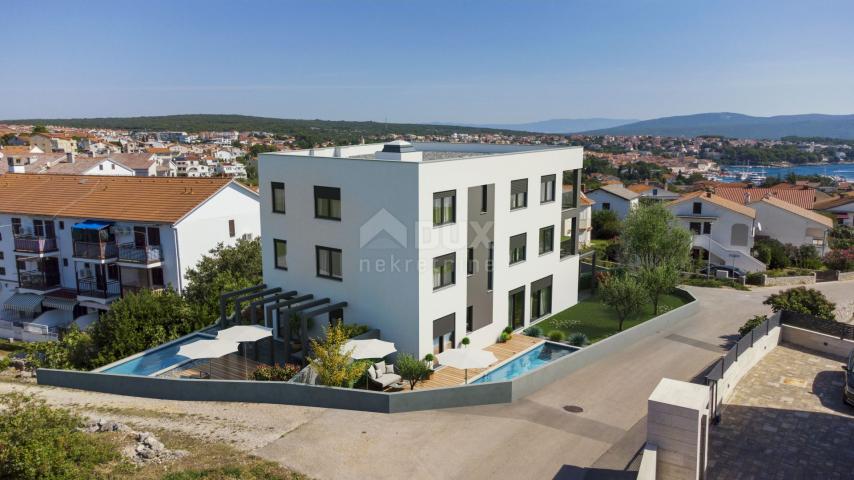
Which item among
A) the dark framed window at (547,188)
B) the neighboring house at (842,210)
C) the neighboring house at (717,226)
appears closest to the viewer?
the dark framed window at (547,188)

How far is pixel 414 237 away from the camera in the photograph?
2283 cm

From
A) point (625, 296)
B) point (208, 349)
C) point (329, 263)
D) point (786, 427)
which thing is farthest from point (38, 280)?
point (786, 427)

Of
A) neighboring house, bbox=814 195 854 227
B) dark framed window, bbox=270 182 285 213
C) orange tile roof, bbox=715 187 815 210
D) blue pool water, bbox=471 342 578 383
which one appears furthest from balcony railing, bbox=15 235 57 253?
neighboring house, bbox=814 195 854 227

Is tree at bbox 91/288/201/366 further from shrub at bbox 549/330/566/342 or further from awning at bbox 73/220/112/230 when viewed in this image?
shrub at bbox 549/330/566/342

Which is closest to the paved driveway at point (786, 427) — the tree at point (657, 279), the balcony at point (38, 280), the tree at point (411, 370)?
the tree at point (657, 279)

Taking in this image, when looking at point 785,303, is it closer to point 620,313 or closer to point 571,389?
point 620,313

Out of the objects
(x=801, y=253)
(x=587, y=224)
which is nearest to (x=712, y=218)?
(x=801, y=253)

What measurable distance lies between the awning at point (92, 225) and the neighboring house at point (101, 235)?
63mm

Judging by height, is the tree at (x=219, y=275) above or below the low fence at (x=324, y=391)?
above

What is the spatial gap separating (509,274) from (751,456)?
14.0 meters

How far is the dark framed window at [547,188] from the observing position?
1198 inches

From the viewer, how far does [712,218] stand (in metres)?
51.6

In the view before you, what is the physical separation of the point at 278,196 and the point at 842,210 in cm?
7090

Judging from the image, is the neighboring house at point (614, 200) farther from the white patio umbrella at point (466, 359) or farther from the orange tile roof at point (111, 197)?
the white patio umbrella at point (466, 359)
